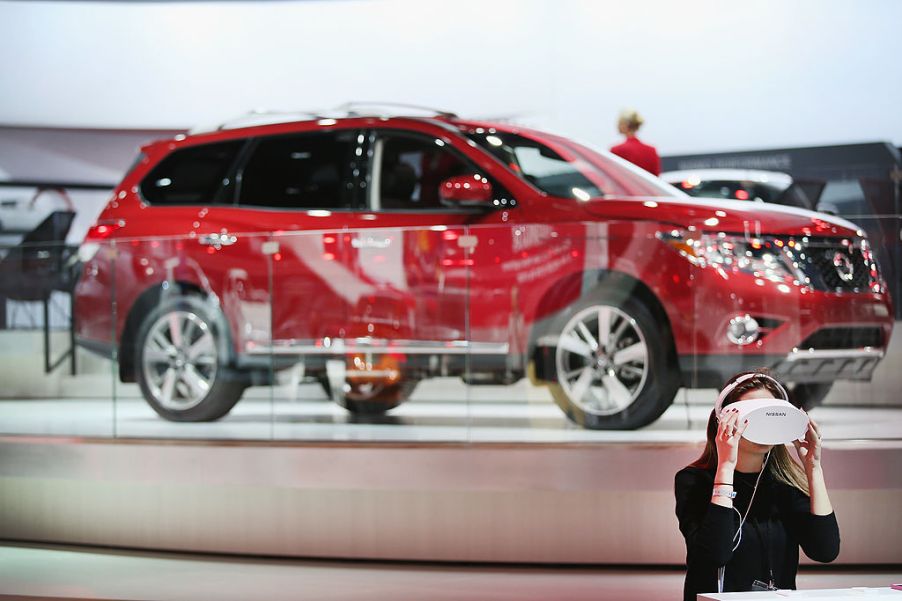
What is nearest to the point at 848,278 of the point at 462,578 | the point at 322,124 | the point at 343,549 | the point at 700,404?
the point at 700,404

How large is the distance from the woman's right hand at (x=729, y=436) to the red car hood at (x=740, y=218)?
2161 mm

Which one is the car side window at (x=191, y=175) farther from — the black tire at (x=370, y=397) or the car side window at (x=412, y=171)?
the black tire at (x=370, y=397)

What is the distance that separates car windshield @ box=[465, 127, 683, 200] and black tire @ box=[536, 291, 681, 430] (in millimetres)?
834

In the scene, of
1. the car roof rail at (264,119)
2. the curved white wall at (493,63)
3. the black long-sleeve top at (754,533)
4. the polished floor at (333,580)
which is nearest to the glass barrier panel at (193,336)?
the polished floor at (333,580)

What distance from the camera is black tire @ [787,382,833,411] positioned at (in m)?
4.87

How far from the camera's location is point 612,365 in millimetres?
4895

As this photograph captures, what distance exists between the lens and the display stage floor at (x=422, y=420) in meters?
4.83

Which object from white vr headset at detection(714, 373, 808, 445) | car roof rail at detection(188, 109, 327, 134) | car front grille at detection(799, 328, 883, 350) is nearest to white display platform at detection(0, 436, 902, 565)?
car front grille at detection(799, 328, 883, 350)

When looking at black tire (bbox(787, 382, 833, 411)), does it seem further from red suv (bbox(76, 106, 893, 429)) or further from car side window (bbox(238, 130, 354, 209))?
car side window (bbox(238, 130, 354, 209))

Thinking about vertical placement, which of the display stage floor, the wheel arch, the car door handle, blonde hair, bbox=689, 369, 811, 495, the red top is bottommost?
the display stage floor

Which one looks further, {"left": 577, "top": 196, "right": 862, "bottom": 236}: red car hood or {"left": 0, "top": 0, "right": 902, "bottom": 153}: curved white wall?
{"left": 0, "top": 0, "right": 902, "bottom": 153}: curved white wall

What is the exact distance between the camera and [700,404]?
4820 mm

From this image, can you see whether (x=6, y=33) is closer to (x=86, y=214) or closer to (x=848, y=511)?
(x=86, y=214)

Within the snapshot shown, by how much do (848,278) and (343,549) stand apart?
242 cm
